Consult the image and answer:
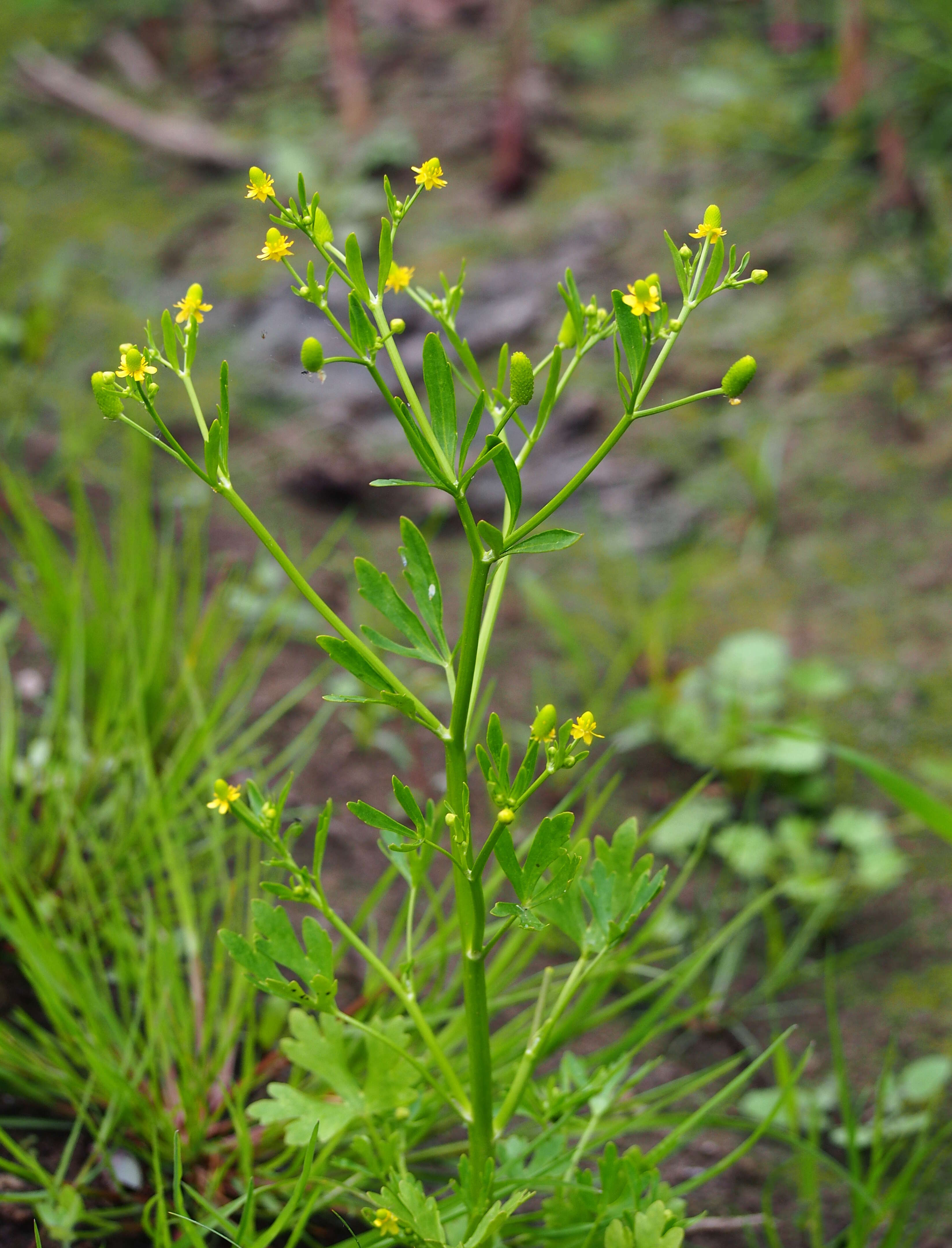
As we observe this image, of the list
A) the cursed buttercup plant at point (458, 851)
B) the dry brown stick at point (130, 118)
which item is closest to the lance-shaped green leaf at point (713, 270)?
the cursed buttercup plant at point (458, 851)

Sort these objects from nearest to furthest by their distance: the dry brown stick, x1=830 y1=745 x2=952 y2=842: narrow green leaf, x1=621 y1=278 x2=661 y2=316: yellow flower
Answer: x1=621 y1=278 x2=661 y2=316: yellow flower < x1=830 y1=745 x2=952 y2=842: narrow green leaf < the dry brown stick

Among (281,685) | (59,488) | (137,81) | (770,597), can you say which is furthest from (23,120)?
(770,597)

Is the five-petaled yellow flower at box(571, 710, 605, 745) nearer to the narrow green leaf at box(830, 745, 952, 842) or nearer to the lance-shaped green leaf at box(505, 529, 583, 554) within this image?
the lance-shaped green leaf at box(505, 529, 583, 554)

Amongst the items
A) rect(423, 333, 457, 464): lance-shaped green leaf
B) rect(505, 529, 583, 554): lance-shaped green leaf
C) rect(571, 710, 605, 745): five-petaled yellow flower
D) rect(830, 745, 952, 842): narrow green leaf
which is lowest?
rect(830, 745, 952, 842): narrow green leaf

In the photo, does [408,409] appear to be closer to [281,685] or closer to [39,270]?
[281,685]

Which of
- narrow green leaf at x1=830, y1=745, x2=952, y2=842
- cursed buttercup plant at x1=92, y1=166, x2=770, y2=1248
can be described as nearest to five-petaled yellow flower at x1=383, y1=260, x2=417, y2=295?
cursed buttercup plant at x1=92, y1=166, x2=770, y2=1248

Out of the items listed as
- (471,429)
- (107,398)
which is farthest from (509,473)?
(107,398)

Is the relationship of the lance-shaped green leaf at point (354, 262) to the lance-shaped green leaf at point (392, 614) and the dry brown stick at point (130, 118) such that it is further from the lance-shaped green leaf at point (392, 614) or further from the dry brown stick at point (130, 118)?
the dry brown stick at point (130, 118)
